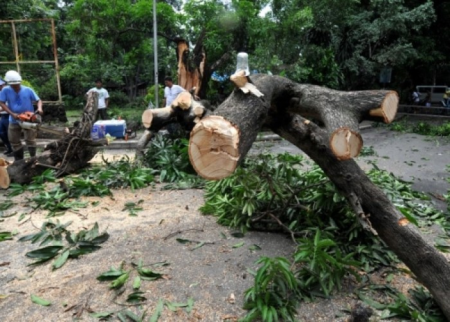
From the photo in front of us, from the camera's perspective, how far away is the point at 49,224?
4223mm

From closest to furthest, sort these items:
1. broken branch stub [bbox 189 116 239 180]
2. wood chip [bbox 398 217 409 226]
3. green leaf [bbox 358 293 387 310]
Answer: broken branch stub [bbox 189 116 239 180] < green leaf [bbox 358 293 387 310] < wood chip [bbox 398 217 409 226]

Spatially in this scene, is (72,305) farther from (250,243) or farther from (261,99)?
(261,99)

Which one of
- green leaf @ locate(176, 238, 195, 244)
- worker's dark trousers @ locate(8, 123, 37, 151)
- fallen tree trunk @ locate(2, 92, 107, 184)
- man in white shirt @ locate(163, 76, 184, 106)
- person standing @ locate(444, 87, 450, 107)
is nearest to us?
green leaf @ locate(176, 238, 195, 244)

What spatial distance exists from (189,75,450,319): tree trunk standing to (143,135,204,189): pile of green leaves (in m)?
2.63

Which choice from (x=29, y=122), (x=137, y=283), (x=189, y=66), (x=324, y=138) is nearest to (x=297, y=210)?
(x=324, y=138)

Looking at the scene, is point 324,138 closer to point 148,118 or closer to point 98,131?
point 148,118

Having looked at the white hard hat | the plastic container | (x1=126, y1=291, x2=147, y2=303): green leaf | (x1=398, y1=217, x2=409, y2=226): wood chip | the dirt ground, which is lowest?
the dirt ground

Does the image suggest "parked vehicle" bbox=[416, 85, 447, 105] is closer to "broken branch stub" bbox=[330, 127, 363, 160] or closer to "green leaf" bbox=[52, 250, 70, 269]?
"broken branch stub" bbox=[330, 127, 363, 160]

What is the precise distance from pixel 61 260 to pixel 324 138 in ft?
9.02

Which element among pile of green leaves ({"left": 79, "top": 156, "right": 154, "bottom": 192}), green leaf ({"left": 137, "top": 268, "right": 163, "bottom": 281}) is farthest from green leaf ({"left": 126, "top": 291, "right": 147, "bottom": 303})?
pile of green leaves ({"left": 79, "top": 156, "right": 154, "bottom": 192})

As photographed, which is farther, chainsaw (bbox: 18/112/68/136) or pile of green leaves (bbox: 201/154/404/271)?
chainsaw (bbox: 18/112/68/136)

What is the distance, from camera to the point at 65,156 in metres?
6.27

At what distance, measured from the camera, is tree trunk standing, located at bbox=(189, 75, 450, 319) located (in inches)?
92.3

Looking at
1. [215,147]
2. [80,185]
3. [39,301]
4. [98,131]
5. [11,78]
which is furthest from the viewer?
[98,131]
